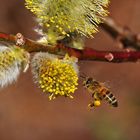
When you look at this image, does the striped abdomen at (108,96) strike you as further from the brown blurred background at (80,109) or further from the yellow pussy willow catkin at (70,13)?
the brown blurred background at (80,109)

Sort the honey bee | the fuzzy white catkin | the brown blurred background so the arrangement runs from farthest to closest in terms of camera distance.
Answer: the brown blurred background, the honey bee, the fuzzy white catkin

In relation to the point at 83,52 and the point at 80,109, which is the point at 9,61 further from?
the point at 80,109

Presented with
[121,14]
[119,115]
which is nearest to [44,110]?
[119,115]

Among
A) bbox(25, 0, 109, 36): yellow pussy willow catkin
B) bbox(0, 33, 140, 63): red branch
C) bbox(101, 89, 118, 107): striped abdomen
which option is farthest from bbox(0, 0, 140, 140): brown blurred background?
bbox(25, 0, 109, 36): yellow pussy willow catkin

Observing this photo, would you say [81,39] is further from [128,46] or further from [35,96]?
[35,96]

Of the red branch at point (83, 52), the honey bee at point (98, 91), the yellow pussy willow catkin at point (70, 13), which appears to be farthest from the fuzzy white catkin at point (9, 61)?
the honey bee at point (98, 91)

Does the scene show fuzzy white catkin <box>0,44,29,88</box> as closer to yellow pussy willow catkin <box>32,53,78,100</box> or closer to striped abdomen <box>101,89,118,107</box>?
yellow pussy willow catkin <box>32,53,78,100</box>
